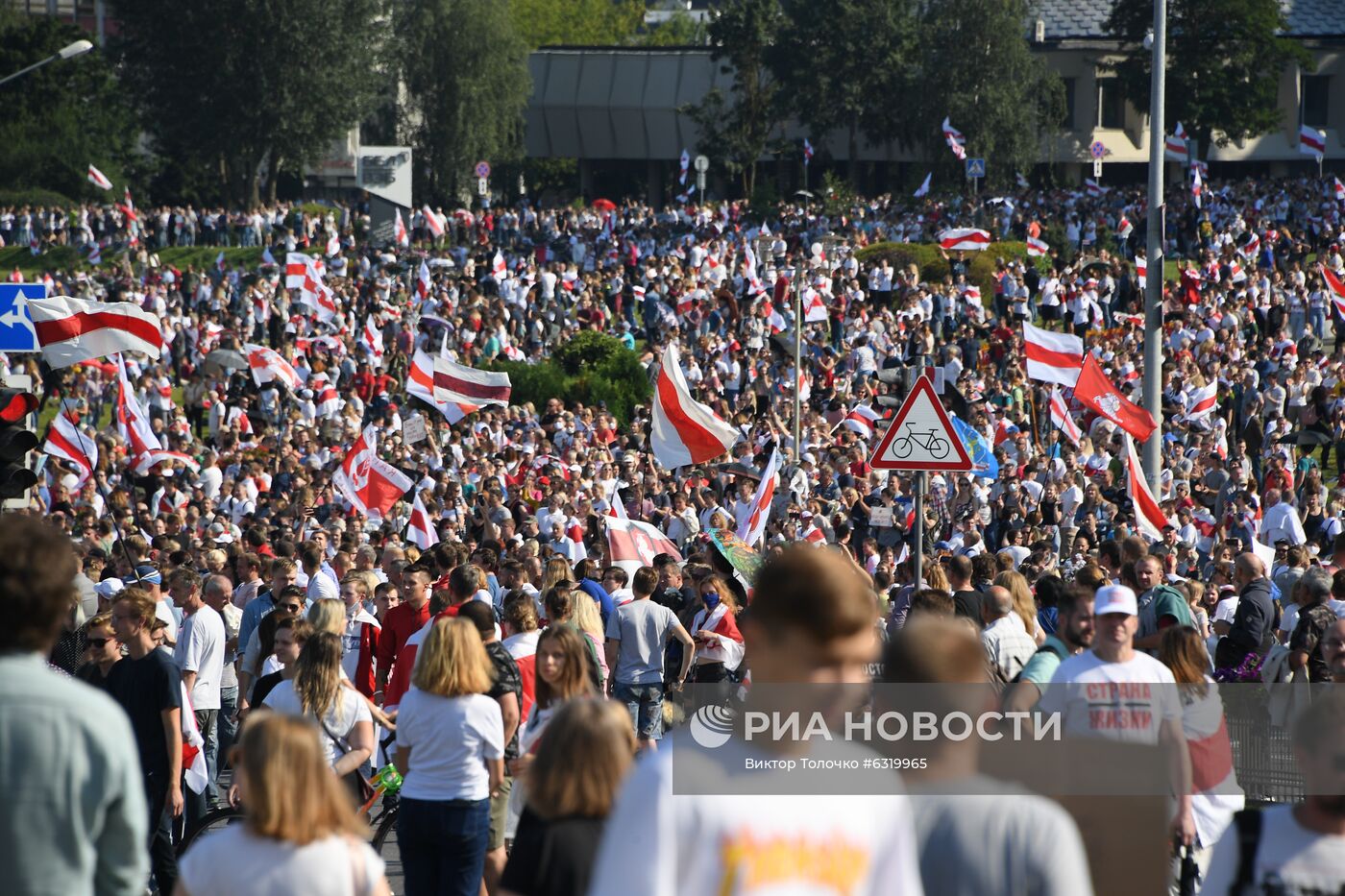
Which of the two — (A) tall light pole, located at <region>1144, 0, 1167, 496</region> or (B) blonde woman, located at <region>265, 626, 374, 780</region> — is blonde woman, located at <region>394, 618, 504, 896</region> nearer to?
(B) blonde woman, located at <region>265, 626, 374, 780</region>

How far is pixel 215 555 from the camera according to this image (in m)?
12.0

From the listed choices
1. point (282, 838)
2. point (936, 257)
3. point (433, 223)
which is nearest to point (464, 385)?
point (282, 838)

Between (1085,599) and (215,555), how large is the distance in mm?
6772

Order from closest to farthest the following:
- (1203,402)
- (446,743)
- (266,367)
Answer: (446,743), (1203,402), (266,367)

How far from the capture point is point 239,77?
209 feet

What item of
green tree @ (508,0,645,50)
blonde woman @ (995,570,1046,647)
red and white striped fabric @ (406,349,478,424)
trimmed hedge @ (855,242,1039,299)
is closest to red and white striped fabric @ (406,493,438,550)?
red and white striped fabric @ (406,349,478,424)

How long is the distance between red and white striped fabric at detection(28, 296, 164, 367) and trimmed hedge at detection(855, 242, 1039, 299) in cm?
2172

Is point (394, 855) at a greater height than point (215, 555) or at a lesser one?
lesser

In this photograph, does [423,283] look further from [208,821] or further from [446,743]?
[446,743]

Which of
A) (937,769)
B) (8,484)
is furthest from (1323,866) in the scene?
(8,484)

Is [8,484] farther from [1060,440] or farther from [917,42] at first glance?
[917,42]

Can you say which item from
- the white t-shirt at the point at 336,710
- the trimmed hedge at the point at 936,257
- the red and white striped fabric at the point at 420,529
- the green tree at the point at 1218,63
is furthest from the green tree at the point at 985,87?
the white t-shirt at the point at 336,710

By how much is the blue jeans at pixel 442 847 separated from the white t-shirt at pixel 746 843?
3.53 m

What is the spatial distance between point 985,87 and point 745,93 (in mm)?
10760
